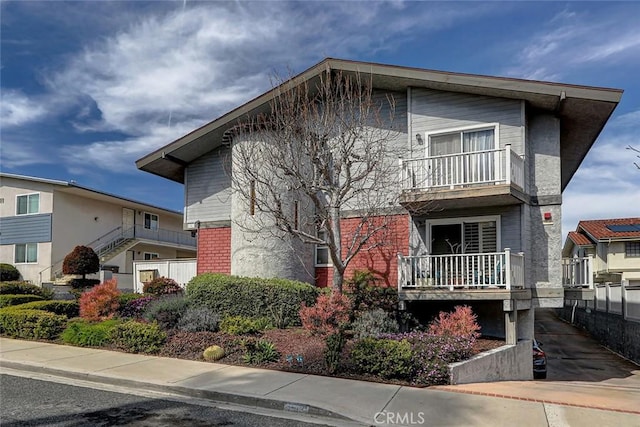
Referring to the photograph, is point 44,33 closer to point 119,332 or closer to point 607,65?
point 119,332

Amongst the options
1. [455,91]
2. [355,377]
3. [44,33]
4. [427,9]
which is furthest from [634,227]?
[44,33]

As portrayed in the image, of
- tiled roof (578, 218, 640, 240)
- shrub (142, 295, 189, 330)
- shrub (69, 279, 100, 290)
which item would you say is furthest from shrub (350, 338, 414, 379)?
tiled roof (578, 218, 640, 240)

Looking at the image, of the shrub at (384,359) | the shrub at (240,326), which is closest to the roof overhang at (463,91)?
the shrub at (240,326)

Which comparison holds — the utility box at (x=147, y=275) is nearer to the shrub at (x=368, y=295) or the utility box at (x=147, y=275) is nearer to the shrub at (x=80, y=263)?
the shrub at (x=80, y=263)

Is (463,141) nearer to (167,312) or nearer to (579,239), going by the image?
(167,312)

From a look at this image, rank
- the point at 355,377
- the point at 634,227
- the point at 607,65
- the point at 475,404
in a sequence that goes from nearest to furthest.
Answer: the point at 475,404 < the point at 355,377 < the point at 607,65 < the point at 634,227

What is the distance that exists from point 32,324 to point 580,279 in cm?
1552

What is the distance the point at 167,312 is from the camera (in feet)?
42.6

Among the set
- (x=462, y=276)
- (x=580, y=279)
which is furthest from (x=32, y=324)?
(x=580, y=279)

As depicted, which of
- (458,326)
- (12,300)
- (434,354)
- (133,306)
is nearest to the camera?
(434,354)

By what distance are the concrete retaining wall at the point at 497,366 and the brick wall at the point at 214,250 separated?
31.6ft

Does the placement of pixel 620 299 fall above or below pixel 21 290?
below

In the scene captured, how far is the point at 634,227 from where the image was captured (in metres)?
36.1

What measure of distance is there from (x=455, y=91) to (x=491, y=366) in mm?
7962
